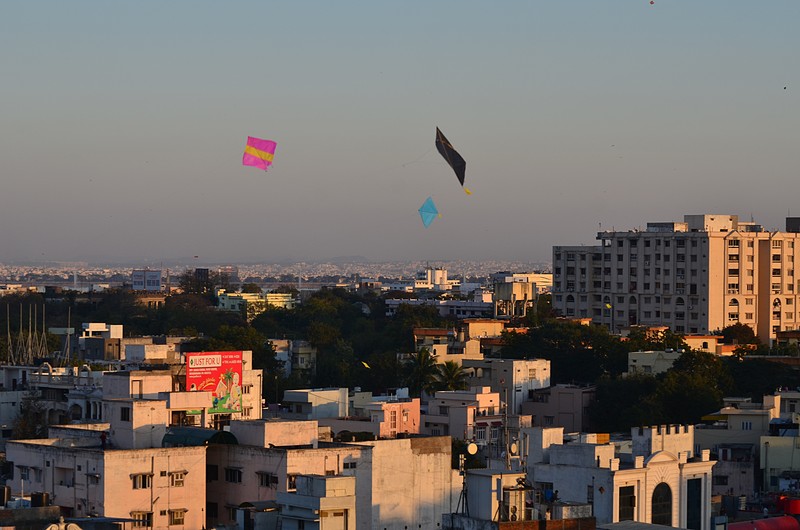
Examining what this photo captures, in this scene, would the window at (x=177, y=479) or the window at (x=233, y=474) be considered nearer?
the window at (x=177, y=479)

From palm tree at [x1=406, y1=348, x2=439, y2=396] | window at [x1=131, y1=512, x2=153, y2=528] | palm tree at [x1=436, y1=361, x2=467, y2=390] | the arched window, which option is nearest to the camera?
the arched window

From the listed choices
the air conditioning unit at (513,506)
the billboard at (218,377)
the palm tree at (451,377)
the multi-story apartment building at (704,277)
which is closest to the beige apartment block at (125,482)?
the air conditioning unit at (513,506)

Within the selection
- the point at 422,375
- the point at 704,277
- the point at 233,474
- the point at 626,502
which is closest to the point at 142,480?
the point at 233,474

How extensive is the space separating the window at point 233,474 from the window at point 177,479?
102 centimetres

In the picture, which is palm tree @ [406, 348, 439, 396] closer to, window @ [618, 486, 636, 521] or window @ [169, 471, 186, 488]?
window @ [169, 471, 186, 488]

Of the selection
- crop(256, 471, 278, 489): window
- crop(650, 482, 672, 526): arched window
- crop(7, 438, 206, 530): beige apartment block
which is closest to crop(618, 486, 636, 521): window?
crop(650, 482, 672, 526): arched window

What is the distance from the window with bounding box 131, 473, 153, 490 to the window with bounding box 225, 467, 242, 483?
5.25 ft

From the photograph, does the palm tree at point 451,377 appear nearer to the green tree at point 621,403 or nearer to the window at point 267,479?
the green tree at point 621,403

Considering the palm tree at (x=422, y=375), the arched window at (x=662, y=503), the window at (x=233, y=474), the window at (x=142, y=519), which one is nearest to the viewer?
the arched window at (x=662, y=503)

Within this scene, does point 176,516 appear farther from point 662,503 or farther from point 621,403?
point 621,403

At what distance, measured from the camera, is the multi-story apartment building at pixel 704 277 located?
101m

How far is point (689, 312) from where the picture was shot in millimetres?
101250

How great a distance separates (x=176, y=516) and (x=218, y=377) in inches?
544

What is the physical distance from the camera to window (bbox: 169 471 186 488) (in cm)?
3353
